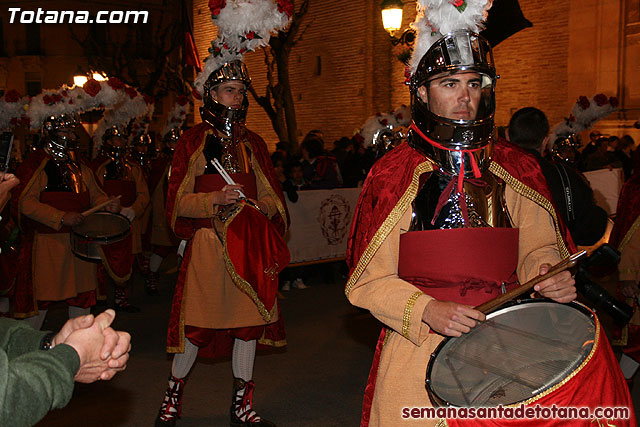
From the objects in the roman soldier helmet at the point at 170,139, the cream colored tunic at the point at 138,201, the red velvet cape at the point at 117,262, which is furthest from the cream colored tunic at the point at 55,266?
the roman soldier helmet at the point at 170,139

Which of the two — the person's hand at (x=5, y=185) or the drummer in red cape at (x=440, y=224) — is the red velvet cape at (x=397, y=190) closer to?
the drummer in red cape at (x=440, y=224)

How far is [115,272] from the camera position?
7.66 m

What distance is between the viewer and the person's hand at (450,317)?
89.0 inches

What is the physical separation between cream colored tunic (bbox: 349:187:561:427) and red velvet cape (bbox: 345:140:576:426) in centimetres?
5

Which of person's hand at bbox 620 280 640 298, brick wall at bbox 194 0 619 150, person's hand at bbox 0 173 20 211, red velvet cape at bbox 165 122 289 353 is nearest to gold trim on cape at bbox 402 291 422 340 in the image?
person's hand at bbox 0 173 20 211

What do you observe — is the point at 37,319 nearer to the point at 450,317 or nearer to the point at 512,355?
the point at 450,317

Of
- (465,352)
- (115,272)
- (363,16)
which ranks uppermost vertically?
(363,16)

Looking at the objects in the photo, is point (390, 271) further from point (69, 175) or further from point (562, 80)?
point (562, 80)

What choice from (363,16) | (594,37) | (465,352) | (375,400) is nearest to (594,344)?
(465,352)

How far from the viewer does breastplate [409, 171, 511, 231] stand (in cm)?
272

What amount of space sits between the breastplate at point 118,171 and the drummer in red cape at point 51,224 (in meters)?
3.02

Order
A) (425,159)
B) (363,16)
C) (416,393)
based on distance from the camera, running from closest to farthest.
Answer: (416,393) → (425,159) → (363,16)

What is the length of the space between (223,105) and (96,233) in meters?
2.05

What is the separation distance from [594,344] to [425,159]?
989 mm
